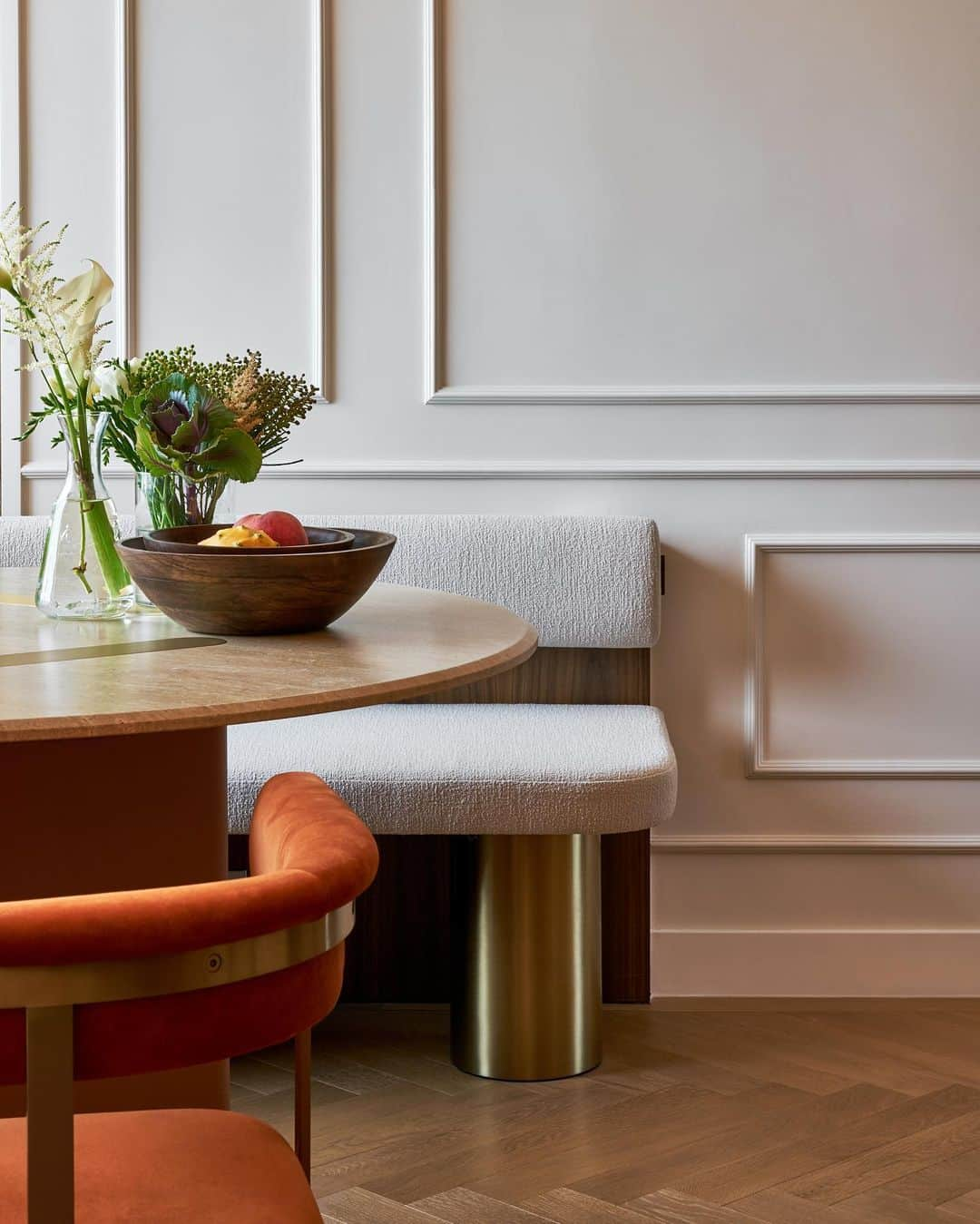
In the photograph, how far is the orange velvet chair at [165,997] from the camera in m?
0.76

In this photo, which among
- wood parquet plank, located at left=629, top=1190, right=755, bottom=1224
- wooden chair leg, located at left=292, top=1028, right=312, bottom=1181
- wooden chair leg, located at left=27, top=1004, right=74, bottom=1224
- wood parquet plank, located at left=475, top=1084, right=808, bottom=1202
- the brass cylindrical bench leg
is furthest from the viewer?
the brass cylindrical bench leg

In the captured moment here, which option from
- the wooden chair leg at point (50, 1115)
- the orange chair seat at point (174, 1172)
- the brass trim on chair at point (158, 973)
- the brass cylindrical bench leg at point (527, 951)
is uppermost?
the brass trim on chair at point (158, 973)

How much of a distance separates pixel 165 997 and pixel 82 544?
0.86 m

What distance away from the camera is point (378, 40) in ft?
8.74

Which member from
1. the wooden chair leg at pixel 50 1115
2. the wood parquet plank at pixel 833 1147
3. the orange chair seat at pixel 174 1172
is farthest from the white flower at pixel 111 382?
the wood parquet plank at pixel 833 1147

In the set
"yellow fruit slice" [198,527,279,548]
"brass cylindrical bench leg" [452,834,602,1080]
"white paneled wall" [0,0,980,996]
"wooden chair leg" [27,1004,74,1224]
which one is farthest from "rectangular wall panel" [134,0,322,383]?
"wooden chair leg" [27,1004,74,1224]

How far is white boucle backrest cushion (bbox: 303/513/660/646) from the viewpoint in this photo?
2.59 meters

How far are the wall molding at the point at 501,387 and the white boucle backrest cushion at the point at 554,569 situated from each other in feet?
0.86

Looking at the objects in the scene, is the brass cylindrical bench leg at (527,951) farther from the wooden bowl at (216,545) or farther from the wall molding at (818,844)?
the wooden bowl at (216,545)

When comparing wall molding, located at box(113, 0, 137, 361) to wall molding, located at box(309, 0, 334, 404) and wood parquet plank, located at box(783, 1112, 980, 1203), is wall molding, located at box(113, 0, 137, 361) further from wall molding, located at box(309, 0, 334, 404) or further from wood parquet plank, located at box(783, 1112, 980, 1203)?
wood parquet plank, located at box(783, 1112, 980, 1203)

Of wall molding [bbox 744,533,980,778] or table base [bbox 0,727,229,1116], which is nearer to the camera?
table base [bbox 0,727,229,1116]

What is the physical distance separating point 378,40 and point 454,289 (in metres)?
0.49

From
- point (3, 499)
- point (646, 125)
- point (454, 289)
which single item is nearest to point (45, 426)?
point (3, 499)

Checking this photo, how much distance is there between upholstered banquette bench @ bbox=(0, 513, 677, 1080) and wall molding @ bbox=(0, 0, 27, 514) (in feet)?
0.72
